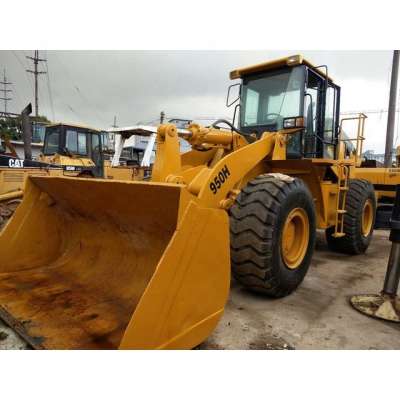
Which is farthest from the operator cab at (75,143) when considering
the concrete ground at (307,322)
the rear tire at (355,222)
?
the concrete ground at (307,322)

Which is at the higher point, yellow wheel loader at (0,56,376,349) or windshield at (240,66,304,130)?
windshield at (240,66,304,130)

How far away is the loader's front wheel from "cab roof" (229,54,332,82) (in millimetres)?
1618

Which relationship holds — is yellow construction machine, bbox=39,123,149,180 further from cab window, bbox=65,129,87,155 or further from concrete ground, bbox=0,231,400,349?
concrete ground, bbox=0,231,400,349

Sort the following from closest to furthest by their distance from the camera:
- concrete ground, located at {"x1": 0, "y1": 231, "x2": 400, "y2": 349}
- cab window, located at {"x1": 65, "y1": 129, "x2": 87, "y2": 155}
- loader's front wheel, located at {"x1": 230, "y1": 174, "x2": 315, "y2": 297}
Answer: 1. concrete ground, located at {"x1": 0, "y1": 231, "x2": 400, "y2": 349}
2. loader's front wheel, located at {"x1": 230, "y1": 174, "x2": 315, "y2": 297}
3. cab window, located at {"x1": 65, "y1": 129, "x2": 87, "y2": 155}

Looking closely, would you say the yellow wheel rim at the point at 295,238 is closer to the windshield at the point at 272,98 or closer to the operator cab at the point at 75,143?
the windshield at the point at 272,98

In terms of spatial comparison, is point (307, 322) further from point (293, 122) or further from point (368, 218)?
point (368, 218)

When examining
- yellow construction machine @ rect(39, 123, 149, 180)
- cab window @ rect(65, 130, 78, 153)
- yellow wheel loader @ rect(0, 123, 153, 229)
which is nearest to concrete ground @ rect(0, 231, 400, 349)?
yellow wheel loader @ rect(0, 123, 153, 229)

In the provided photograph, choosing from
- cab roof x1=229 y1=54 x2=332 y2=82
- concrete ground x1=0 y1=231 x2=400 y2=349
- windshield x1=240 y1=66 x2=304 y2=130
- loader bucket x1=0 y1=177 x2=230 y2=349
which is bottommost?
concrete ground x1=0 y1=231 x2=400 y2=349

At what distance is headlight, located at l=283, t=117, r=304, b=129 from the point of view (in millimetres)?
4109

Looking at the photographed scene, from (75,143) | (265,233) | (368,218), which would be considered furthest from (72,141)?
(265,233)

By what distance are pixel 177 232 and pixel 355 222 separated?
161 inches

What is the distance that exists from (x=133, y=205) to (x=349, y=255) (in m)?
4.29

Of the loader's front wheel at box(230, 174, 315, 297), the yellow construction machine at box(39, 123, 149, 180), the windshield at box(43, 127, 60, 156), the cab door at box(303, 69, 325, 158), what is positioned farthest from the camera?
the windshield at box(43, 127, 60, 156)

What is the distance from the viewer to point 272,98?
15.1 feet
